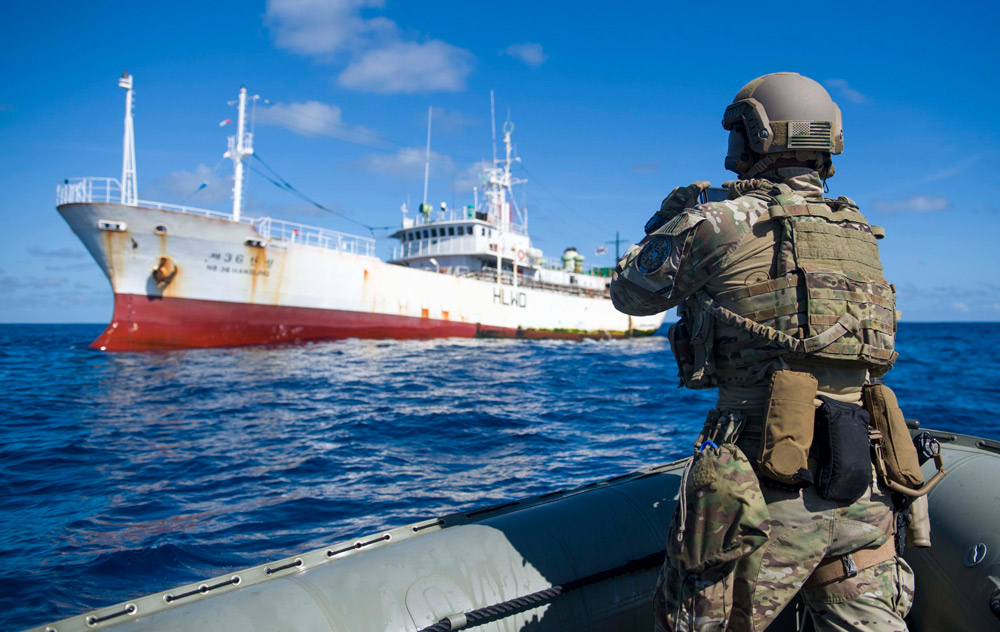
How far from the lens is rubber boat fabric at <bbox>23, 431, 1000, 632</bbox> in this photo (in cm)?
170

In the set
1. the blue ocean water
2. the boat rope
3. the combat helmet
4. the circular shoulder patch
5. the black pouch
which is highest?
the combat helmet

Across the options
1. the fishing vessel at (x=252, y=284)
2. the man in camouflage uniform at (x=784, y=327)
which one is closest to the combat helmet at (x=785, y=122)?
the man in camouflage uniform at (x=784, y=327)

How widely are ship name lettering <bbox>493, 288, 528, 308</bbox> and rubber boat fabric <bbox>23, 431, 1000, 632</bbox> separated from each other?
24.7m

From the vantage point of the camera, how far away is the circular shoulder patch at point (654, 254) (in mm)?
1604

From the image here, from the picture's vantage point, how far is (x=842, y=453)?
1450 millimetres

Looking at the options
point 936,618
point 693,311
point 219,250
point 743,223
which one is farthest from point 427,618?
point 219,250

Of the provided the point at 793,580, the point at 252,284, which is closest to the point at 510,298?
the point at 252,284

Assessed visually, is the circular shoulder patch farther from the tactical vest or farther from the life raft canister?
the life raft canister

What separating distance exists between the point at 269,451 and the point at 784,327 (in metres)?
6.11

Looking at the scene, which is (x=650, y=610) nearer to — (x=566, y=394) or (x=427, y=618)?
(x=427, y=618)

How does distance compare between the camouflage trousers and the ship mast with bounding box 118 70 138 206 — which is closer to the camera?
the camouflage trousers

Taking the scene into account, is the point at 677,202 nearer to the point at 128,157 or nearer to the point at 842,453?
the point at 842,453

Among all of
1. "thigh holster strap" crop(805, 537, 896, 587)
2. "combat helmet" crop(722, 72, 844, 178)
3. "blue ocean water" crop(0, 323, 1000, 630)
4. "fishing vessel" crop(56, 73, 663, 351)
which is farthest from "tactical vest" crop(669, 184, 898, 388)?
"fishing vessel" crop(56, 73, 663, 351)

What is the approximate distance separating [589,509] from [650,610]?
0.41 metres
